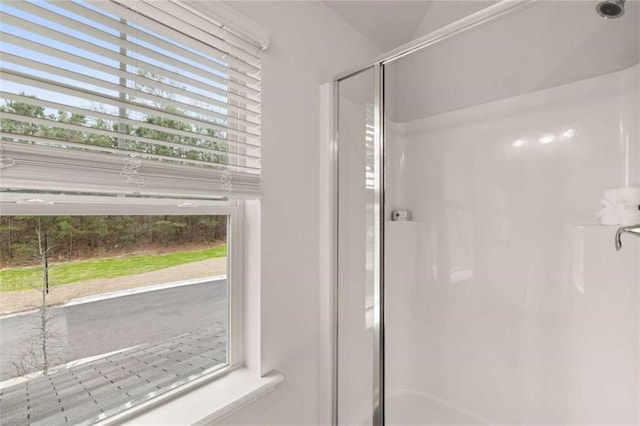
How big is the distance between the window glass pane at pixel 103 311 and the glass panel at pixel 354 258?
57cm

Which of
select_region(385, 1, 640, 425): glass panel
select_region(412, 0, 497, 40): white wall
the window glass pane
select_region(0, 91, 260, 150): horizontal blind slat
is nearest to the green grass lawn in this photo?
the window glass pane

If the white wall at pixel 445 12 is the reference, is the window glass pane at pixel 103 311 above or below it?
below

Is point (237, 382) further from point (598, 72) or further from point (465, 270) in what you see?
point (598, 72)

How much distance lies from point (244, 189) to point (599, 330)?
156 centimetres

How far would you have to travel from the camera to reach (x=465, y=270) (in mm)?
1755

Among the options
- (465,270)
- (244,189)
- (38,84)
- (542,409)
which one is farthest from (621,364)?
(38,84)

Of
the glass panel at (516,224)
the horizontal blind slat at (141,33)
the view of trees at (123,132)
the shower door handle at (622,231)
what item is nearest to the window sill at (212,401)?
the glass panel at (516,224)

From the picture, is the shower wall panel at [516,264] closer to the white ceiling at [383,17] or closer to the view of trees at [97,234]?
the white ceiling at [383,17]

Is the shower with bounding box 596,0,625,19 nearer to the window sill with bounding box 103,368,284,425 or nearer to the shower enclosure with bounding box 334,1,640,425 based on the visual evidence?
the shower enclosure with bounding box 334,1,640,425

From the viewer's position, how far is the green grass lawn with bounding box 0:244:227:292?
0.84m

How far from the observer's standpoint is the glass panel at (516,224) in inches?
53.6

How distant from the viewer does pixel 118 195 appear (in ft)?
3.24

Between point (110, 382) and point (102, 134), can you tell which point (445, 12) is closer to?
point (102, 134)

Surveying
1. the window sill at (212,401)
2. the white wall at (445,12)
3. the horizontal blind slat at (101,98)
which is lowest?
the window sill at (212,401)
